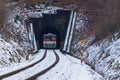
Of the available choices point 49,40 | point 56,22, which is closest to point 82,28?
point 56,22

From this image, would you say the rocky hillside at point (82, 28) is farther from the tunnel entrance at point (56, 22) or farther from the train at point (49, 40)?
the train at point (49, 40)

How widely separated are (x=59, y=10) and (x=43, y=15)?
8.81 feet

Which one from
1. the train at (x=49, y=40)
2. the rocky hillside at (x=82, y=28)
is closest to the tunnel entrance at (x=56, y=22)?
the rocky hillside at (x=82, y=28)

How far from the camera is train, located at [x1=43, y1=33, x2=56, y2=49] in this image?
6003 centimetres

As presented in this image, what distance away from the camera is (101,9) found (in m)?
53.0

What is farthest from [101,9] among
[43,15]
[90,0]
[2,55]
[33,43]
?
[2,55]

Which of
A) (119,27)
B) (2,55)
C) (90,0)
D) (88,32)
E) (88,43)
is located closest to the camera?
(2,55)

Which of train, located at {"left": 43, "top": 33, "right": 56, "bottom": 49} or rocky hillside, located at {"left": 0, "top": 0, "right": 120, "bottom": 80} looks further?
train, located at {"left": 43, "top": 33, "right": 56, "bottom": 49}

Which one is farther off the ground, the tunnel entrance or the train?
the tunnel entrance

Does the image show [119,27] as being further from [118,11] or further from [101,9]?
[101,9]

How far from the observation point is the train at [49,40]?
197 ft

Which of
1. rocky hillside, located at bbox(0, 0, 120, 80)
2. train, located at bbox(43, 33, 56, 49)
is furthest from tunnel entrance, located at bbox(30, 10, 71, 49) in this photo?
train, located at bbox(43, 33, 56, 49)

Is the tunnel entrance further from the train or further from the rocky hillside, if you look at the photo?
the train

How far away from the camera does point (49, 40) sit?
6066 centimetres
